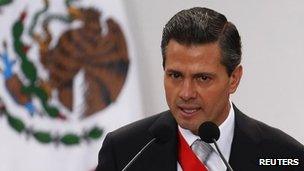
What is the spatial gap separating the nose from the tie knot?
12cm

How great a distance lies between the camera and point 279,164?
127 centimetres

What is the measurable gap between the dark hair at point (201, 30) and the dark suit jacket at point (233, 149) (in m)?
0.16

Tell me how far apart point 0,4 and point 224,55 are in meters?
0.91

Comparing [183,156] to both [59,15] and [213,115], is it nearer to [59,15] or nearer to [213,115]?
[213,115]

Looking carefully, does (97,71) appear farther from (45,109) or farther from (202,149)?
(202,149)

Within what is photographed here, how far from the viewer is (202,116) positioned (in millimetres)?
1225

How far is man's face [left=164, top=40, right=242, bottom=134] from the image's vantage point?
3.95 feet

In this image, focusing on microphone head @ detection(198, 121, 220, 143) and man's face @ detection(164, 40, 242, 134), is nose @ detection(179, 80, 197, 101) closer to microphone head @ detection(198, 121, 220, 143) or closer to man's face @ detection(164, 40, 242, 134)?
man's face @ detection(164, 40, 242, 134)

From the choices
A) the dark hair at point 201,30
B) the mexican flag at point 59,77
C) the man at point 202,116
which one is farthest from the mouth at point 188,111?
the mexican flag at point 59,77

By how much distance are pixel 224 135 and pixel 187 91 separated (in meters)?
0.17

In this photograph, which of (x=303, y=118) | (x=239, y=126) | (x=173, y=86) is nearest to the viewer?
(x=173, y=86)

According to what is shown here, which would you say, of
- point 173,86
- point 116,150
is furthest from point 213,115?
point 116,150

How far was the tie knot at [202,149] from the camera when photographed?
125 cm

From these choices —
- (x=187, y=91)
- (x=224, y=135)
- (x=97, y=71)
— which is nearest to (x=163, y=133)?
(x=187, y=91)
